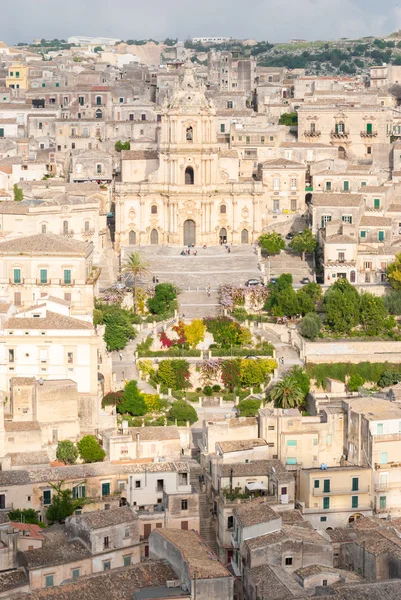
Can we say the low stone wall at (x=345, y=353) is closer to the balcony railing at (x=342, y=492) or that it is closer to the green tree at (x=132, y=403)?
the green tree at (x=132, y=403)

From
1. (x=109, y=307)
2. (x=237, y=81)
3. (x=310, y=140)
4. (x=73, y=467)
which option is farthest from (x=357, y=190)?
(x=237, y=81)

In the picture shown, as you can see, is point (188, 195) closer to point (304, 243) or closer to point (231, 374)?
point (304, 243)

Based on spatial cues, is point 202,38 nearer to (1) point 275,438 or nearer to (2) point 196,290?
(2) point 196,290

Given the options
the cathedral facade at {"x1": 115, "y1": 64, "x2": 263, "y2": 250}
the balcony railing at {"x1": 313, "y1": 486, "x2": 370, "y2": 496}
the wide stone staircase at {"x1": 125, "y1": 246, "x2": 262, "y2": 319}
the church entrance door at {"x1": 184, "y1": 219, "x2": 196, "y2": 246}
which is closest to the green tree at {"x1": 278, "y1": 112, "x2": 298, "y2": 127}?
the cathedral facade at {"x1": 115, "y1": 64, "x2": 263, "y2": 250}

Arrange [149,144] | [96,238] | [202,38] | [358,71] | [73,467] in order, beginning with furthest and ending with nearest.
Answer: [202,38]
[358,71]
[149,144]
[96,238]
[73,467]

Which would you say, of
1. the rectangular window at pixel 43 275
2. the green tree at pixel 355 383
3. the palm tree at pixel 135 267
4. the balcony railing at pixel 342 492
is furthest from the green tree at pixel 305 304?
the balcony railing at pixel 342 492

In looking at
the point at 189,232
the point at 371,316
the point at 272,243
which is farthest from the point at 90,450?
the point at 189,232
